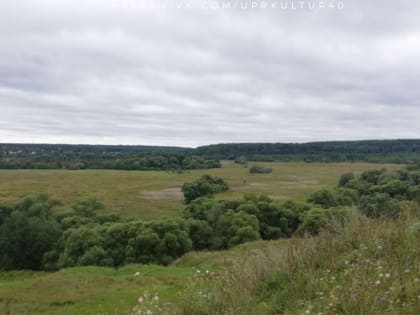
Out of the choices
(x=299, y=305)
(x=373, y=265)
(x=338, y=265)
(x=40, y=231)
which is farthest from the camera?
(x=40, y=231)

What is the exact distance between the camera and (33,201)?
41.4 meters

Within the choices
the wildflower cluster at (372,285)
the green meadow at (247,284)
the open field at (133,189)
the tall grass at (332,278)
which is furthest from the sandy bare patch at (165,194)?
the wildflower cluster at (372,285)

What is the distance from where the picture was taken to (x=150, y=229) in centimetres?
2530

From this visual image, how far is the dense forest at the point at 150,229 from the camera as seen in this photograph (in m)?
24.5

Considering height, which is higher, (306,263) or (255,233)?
(306,263)

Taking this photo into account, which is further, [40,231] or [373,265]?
[40,231]

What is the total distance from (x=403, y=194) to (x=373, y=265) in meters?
42.1

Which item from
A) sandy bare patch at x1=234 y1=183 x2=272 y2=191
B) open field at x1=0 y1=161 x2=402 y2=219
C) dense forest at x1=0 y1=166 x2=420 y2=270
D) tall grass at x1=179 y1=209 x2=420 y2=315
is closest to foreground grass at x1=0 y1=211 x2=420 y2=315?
tall grass at x1=179 y1=209 x2=420 y2=315

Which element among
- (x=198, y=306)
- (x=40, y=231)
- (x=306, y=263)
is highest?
(x=306, y=263)

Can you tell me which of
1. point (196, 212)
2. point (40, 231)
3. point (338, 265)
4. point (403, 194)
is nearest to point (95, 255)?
point (40, 231)

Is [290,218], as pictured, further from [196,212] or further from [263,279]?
[263,279]

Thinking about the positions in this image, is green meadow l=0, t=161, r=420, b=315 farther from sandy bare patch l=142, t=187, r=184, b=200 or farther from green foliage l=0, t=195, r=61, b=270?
sandy bare patch l=142, t=187, r=184, b=200

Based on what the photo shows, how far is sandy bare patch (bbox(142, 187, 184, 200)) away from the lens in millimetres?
59812

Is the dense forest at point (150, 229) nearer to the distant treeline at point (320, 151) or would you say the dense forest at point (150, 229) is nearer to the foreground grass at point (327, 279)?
the foreground grass at point (327, 279)
